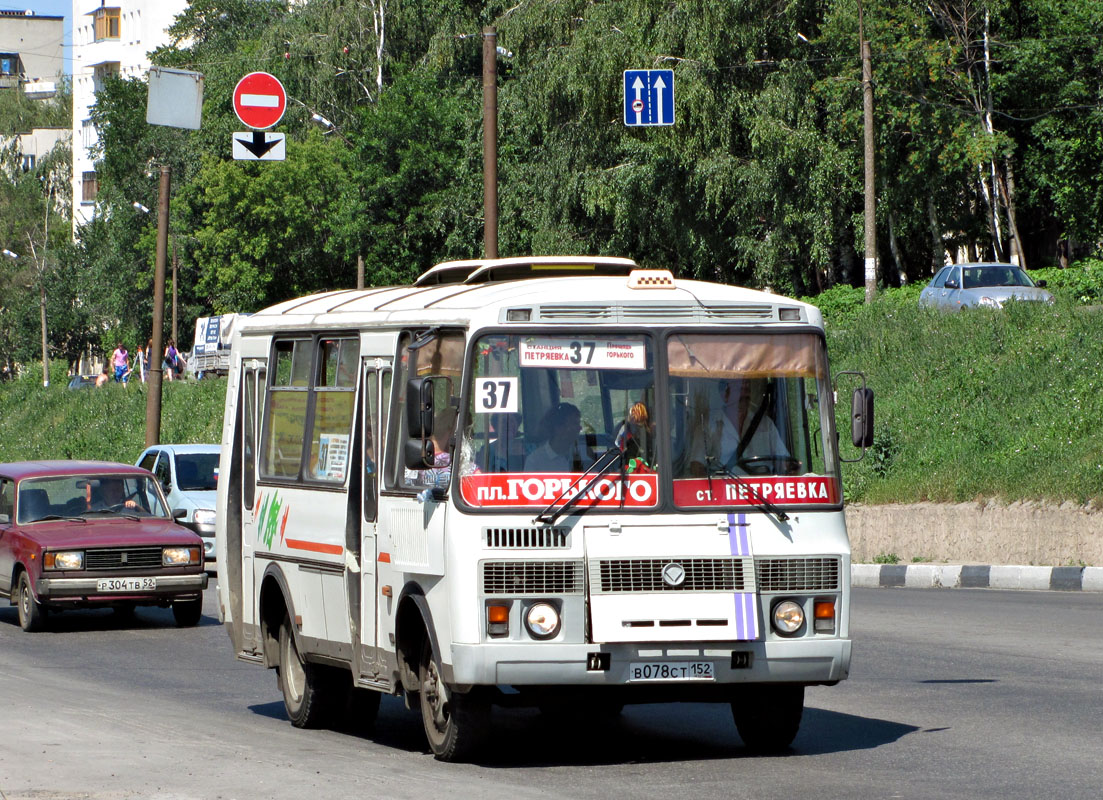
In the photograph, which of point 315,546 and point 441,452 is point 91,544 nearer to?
point 315,546

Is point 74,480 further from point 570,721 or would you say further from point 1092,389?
point 1092,389

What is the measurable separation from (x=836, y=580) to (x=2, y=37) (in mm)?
156386

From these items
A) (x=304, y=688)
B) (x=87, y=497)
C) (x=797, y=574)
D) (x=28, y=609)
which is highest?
(x=87, y=497)

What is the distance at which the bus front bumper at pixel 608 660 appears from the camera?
8.63 metres

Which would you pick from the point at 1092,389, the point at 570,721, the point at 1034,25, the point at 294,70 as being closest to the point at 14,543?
the point at 570,721

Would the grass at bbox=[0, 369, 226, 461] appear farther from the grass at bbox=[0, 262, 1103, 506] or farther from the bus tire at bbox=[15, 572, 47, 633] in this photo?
the bus tire at bbox=[15, 572, 47, 633]

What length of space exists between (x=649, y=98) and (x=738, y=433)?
29310 mm

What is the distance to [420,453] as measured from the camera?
8.96 metres

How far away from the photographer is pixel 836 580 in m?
9.10

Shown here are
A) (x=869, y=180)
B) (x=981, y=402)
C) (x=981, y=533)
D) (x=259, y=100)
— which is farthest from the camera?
(x=869, y=180)

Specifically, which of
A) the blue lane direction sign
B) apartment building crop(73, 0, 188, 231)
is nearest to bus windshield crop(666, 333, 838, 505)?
the blue lane direction sign

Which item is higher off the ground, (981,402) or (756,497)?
(981,402)

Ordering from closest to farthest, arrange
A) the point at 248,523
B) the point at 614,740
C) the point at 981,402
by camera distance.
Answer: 1. the point at 614,740
2. the point at 248,523
3. the point at 981,402

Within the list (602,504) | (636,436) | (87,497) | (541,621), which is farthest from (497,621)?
(87,497)
